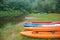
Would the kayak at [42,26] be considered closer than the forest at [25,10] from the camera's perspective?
Yes

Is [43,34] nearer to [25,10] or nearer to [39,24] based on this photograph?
[39,24]

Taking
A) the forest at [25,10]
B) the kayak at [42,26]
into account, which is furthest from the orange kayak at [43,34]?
the forest at [25,10]

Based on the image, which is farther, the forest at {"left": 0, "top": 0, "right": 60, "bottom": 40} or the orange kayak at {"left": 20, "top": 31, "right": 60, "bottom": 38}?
the forest at {"left": 0, "top": 0, "right": 60, "bottom": 40}

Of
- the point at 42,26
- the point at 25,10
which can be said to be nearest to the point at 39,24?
the point at 42,26

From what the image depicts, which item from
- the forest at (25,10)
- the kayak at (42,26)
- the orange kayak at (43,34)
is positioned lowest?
the orange kayak at (43,34)

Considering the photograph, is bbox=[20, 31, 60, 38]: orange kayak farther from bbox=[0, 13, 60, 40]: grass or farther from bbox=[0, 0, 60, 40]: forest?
Answer: bbox=[0, 0, 60, 40]: forest

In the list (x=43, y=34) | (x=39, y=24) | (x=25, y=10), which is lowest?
(x=43, y=34)

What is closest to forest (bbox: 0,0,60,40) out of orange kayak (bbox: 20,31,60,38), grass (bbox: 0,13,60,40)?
grass (bbox: 0,13,60,40)

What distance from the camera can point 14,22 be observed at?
7.27 feet

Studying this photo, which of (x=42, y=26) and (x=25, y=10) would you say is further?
(x=25, y=10)

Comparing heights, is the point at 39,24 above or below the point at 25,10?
below

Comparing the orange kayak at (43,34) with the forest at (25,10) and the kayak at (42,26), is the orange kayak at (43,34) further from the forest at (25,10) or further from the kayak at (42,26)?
the forest at (25,10)

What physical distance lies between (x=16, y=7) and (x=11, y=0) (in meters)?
0.11

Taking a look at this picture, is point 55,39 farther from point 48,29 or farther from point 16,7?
point 16,7
